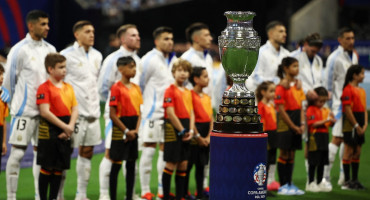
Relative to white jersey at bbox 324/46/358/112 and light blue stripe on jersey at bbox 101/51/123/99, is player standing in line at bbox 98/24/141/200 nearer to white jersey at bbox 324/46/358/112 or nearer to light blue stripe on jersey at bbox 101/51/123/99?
light blue stripe on jersey at bbox 101/51/123/99

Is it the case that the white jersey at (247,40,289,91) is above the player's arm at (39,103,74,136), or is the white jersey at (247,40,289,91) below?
above

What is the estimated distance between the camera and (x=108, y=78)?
7688 mm

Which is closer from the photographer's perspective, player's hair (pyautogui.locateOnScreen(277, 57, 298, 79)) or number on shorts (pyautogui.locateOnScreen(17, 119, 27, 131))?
number on shorts (pyautogui.locateOnScreen(17, 119, 27, 131))

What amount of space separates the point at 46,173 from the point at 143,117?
5.84 feet

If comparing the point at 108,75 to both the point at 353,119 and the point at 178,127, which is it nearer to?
the point at 178,127

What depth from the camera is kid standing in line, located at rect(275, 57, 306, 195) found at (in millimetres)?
8180

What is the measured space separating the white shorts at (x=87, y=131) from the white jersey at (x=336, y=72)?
3.35m

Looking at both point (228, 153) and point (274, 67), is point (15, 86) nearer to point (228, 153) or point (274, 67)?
point (228, 153)

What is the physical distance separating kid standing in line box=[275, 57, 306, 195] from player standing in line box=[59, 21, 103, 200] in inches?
86.1

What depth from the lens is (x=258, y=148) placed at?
5.07m

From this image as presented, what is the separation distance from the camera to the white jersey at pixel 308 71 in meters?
8.88

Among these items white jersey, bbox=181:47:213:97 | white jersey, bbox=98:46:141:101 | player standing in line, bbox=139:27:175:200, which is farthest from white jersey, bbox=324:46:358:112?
white jersey, bbox=98:46:141:101

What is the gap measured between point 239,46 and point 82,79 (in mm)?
2777

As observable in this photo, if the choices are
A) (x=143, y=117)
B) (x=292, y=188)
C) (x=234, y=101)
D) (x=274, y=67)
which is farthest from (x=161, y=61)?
(x=234, y=101)
